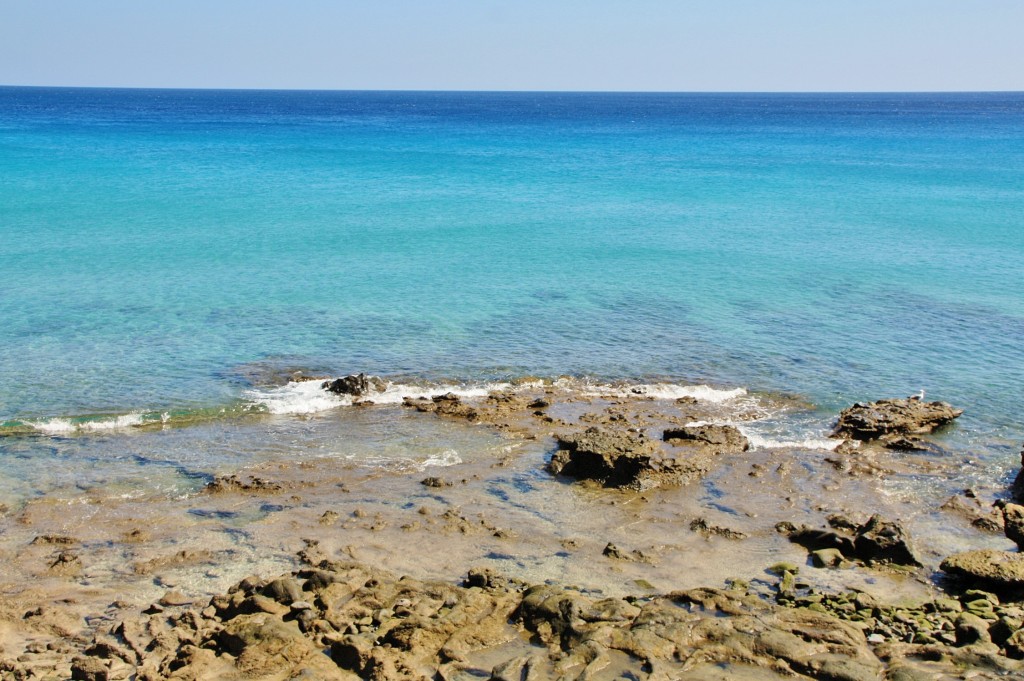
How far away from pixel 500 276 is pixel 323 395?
12.6 metres

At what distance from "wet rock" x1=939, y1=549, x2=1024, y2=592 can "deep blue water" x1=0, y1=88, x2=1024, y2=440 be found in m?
7.25

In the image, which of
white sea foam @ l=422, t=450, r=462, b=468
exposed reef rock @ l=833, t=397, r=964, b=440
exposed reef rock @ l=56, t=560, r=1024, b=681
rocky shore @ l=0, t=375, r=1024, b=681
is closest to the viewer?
exposed reef rock @ l=56, t=560, r=1024, b=681

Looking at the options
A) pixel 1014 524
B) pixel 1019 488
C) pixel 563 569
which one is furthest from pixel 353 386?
pixel 1019 488

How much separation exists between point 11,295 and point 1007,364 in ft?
95.7

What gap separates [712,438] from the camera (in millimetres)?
18453

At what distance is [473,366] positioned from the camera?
2302 centimetres

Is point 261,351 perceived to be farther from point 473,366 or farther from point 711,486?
point 711,486

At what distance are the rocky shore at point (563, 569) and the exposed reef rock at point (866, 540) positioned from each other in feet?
0.12

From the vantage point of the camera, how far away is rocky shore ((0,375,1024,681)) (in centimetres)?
1043

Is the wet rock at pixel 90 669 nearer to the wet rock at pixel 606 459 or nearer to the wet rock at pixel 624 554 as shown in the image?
the wet rock at pixel 624 554

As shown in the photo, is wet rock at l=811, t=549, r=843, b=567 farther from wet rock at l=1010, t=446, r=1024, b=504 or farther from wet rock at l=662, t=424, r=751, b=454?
wet rock at l=1010, t=446, r=1024, b=504

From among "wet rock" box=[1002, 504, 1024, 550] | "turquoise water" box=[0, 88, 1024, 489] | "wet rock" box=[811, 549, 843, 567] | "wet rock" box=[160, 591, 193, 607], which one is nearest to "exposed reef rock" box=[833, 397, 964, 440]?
"turquoise water" box=[0, 88, 1024, 489]

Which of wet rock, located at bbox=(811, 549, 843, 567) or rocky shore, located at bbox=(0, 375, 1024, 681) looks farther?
wet rock, located at bbox=(811, 549, 843, 567)

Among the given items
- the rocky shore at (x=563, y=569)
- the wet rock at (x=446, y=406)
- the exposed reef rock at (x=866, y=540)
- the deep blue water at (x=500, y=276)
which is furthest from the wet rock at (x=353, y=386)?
the exposed reef rock at (x=866, y=540)
